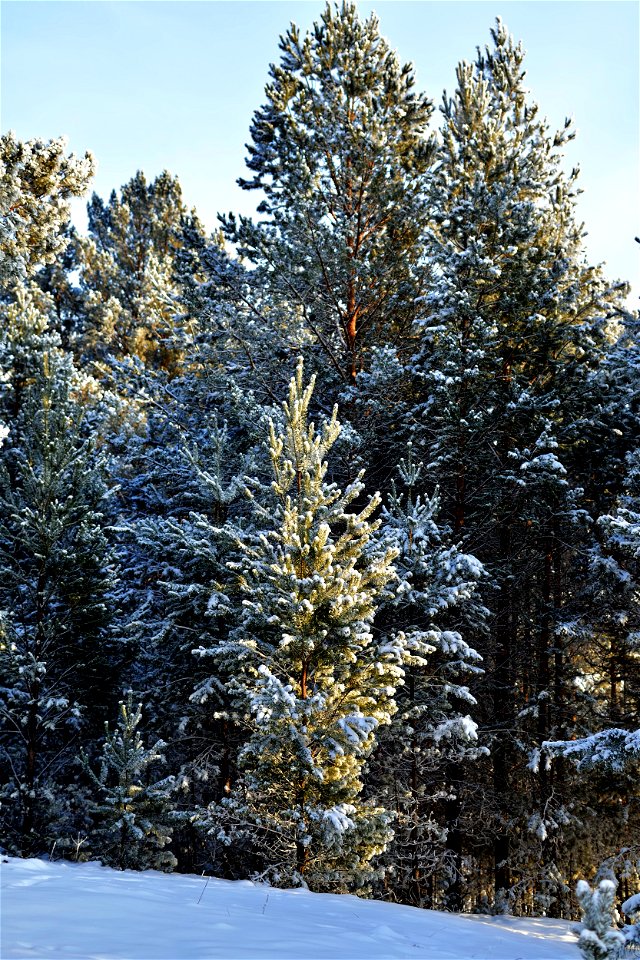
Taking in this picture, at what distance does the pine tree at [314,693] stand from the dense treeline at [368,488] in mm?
230

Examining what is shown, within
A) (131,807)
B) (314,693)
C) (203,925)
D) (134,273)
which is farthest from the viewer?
(134,273)

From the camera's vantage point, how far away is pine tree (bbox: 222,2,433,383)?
14.2m

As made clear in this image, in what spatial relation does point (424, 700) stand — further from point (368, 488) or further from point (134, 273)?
point (134, 273)

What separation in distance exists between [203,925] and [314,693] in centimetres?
375

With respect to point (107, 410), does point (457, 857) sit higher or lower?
lower

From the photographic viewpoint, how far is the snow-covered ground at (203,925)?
3791 mm

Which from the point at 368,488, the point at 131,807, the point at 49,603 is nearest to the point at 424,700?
the point at 131,807

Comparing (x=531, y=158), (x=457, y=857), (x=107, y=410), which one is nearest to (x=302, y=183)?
(x=531, y=158)

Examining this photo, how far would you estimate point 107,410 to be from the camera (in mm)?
17547

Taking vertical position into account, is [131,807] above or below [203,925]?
below

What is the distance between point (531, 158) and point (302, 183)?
5400 millimetres

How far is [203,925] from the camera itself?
457 centimetres

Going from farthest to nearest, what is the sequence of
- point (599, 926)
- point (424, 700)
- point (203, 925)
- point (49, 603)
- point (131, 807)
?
point (49, 603) < point (424, 700) < point (131, 807) < point (203, 925) < point (599, 926)

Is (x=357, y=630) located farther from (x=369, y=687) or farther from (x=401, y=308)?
(x=401, y=308)
